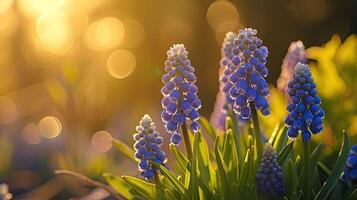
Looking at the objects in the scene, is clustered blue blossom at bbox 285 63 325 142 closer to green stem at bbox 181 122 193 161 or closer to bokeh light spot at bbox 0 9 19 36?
green stem at bbox 181 122 193 161

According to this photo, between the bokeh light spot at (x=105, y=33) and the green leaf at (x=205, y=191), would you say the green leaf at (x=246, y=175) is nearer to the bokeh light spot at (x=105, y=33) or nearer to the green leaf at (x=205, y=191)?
the green leaf at (x=205, y=191)

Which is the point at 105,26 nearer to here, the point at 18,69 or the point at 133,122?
the point at 18,69

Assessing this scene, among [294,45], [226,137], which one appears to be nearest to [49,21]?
[294,45]

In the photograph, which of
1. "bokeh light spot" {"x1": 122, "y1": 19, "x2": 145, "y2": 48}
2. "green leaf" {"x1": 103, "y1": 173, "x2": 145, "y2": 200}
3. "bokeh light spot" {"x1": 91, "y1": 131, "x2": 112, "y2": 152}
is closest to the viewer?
"green leaf" {"x1": 103, "y1": 173, "x2": 145, "y2": 200}

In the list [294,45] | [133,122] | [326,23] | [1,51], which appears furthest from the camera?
[1,51]

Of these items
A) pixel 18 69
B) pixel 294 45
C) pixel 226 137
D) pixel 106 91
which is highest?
pixel 18 69

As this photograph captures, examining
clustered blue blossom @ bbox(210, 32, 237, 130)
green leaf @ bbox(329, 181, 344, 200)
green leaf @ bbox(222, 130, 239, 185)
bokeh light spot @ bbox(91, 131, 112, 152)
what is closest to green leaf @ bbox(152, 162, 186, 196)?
green leaf @ bbox(222, 130, 239, 185)

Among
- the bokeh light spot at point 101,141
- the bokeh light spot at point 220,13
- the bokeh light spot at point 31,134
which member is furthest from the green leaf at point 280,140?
the bokeh light spot at point 220,13
